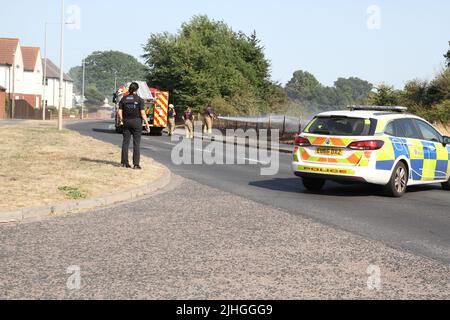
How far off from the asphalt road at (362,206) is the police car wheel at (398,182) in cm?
16

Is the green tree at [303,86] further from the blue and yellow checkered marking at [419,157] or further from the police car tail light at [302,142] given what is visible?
the police car tail light at [302,142]

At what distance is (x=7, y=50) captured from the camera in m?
72.6

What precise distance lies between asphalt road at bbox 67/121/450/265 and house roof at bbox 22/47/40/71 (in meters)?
72.2

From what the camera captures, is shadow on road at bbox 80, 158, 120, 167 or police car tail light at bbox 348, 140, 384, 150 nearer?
police car tail light at bbox 348, 140, 384, 150

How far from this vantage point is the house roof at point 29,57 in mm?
82000

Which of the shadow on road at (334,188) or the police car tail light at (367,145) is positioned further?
the shadow on road at (334,188)

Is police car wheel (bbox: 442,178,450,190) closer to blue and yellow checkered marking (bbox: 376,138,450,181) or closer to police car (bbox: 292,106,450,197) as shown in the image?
blue and yellow checkered marking (bbox: 376,138,450,181)

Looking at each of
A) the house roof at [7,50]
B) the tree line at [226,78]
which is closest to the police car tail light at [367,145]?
the tree line at [226,78]

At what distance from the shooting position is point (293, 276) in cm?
534

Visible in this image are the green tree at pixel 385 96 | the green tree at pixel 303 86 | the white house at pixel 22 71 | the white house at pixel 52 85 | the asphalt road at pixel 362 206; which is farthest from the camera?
the green tree at pixel 303 86

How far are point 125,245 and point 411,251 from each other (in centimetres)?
308

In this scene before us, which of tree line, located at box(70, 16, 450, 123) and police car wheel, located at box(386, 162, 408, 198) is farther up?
tree line, located at box(70, 16, 450, 123)

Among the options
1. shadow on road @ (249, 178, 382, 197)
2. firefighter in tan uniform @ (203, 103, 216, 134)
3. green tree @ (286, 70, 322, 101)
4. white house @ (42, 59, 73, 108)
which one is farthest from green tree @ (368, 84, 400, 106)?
green tree @ (286, 70, 322, 101)

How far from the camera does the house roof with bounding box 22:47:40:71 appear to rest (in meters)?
82.0
